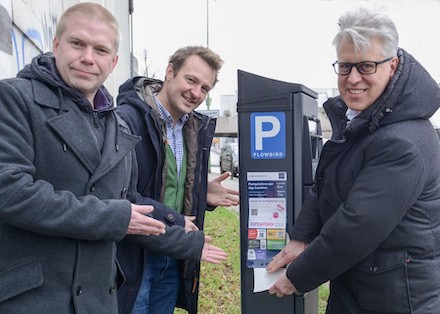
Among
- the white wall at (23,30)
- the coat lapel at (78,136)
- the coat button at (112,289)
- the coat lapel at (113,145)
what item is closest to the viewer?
the coat lapel at (78,136)

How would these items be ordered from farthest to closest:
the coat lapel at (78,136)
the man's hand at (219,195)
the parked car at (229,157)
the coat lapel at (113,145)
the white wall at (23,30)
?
1. the parked car at (229,157)
2. the man's hand at (219,195)
3. the white wall at (23,30)
4. the coat lapel at (113,145)
5. the coat lapel at (78,136)

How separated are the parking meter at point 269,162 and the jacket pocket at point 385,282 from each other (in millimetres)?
615

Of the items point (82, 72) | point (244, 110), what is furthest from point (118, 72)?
point (82, 72)

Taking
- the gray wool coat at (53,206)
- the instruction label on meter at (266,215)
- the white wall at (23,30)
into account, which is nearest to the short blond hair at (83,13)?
the gray wool coat at (53,206)

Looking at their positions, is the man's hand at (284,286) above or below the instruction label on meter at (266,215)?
below

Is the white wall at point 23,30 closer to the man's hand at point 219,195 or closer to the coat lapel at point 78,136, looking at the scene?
the coat lapel at point 78,136

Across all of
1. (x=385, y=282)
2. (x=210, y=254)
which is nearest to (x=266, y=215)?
(x=210, y=254)

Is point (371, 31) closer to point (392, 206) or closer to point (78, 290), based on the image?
point (392, 206)

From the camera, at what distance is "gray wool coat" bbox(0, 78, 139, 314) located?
1277 millimetres

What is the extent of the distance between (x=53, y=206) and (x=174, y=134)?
1.09 m

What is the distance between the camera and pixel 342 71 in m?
1.73

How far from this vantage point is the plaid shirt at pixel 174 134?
2.28m

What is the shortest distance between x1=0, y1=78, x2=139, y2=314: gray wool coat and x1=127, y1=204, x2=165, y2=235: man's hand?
1.8 inches

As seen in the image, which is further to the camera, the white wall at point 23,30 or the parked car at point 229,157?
the parked car at point 229,157
